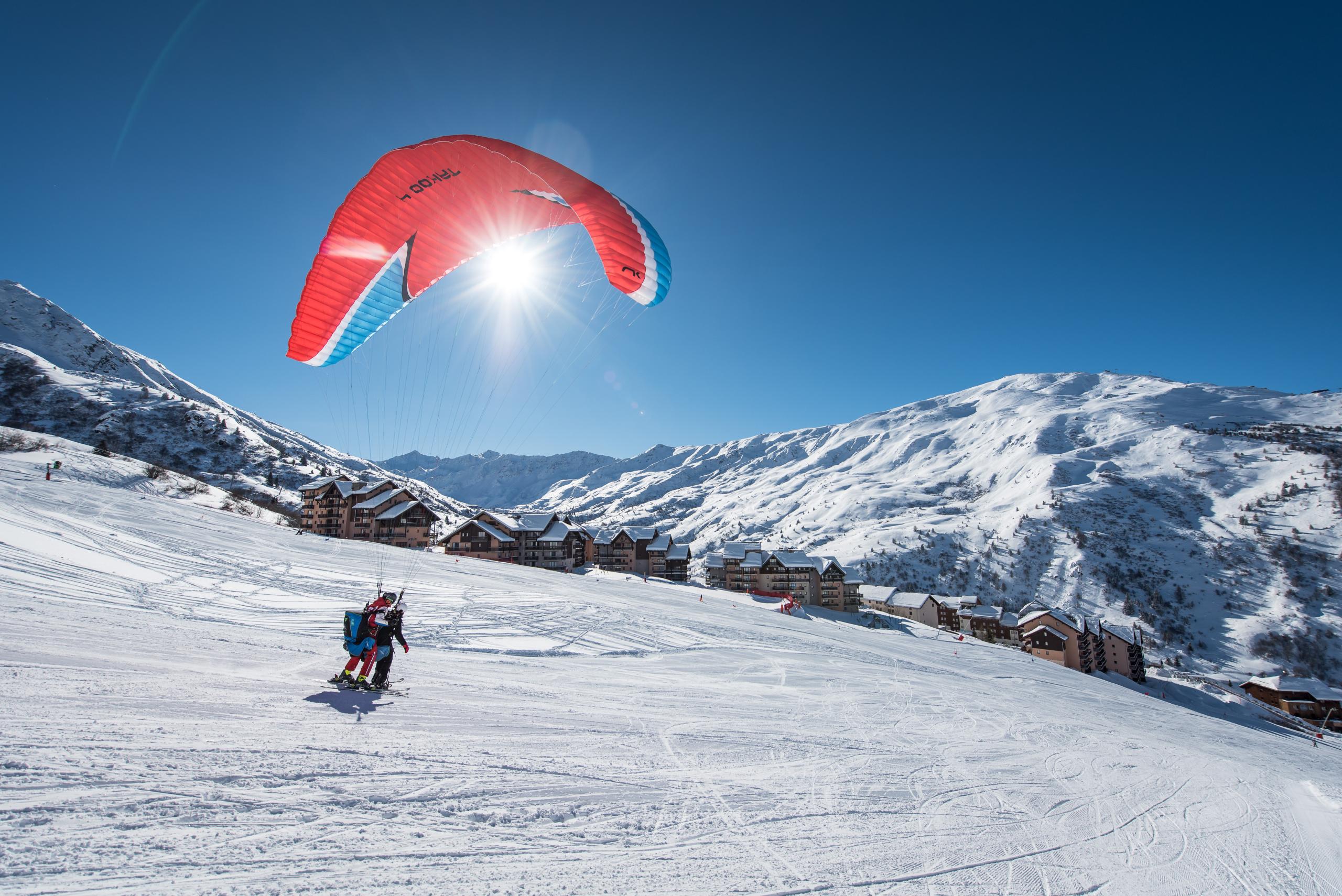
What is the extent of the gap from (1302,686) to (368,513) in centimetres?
9581

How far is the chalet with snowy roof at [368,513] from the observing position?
48.6 m

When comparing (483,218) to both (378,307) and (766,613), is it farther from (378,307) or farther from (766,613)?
(766,613)

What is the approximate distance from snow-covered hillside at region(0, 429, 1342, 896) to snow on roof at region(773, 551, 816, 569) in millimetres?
47597

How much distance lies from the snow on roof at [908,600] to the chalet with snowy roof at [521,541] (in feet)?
139

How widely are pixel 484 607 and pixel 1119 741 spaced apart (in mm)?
16827

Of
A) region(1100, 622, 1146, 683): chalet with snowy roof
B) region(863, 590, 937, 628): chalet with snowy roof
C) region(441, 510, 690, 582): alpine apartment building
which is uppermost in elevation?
region(441, 510, 690, 582): alpine apartment building

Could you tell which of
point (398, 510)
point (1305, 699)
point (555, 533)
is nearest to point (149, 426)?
point (398, 510)

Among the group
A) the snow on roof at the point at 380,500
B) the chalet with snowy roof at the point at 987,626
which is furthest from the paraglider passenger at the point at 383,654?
the chalet with snowy roof at the point at 987,626

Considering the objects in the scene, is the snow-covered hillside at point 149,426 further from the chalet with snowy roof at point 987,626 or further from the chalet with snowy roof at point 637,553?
the chalet with snowy roof at point 987,626

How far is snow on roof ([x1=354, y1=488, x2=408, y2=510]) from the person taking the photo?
48656 mm

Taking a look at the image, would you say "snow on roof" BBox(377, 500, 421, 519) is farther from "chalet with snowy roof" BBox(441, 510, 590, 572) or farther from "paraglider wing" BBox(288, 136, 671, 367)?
"paraglider wing" BBox(288, 136, 671, 367)

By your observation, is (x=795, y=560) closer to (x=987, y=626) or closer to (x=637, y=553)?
(x=637, y=553)

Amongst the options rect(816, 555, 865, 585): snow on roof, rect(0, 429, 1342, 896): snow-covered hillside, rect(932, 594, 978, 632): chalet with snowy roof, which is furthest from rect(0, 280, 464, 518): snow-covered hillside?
rect(932, 594, 978, 632): chalet with snowy roof

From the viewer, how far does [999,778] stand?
26.3ft
